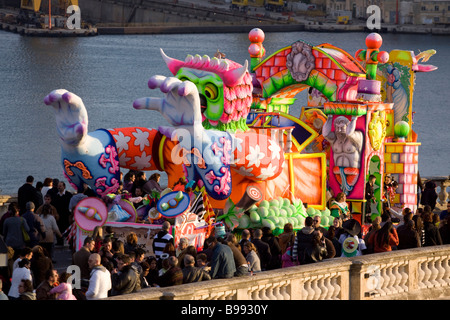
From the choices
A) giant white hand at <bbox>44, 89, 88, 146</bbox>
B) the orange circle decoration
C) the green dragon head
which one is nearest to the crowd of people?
the orange circle decoration

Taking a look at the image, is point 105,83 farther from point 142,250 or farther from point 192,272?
point 192,272

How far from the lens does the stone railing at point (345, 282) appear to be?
16.8 m

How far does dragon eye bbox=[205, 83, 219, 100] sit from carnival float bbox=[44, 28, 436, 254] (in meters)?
0.02

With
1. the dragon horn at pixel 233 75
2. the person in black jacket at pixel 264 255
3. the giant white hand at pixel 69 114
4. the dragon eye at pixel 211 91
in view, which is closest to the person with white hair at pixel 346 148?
the dragon horn at pixel 233 75

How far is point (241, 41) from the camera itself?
141m

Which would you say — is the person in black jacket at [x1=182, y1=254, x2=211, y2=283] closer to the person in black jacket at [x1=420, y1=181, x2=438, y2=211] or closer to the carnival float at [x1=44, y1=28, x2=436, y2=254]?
the carnival float at [x1=44, y1=28, x2=436, y2=254]

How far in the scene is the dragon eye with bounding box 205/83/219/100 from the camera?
23.4 meters

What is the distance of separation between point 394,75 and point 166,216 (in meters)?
9.60

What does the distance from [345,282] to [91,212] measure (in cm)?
513

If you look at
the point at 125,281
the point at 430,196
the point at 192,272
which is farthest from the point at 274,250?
the point at 430,196

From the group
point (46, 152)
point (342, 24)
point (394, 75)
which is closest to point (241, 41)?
point (342, 24)

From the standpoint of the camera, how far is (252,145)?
2345cm

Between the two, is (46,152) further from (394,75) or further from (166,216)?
(166,216)

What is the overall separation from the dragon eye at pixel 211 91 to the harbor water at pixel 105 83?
30603mm
